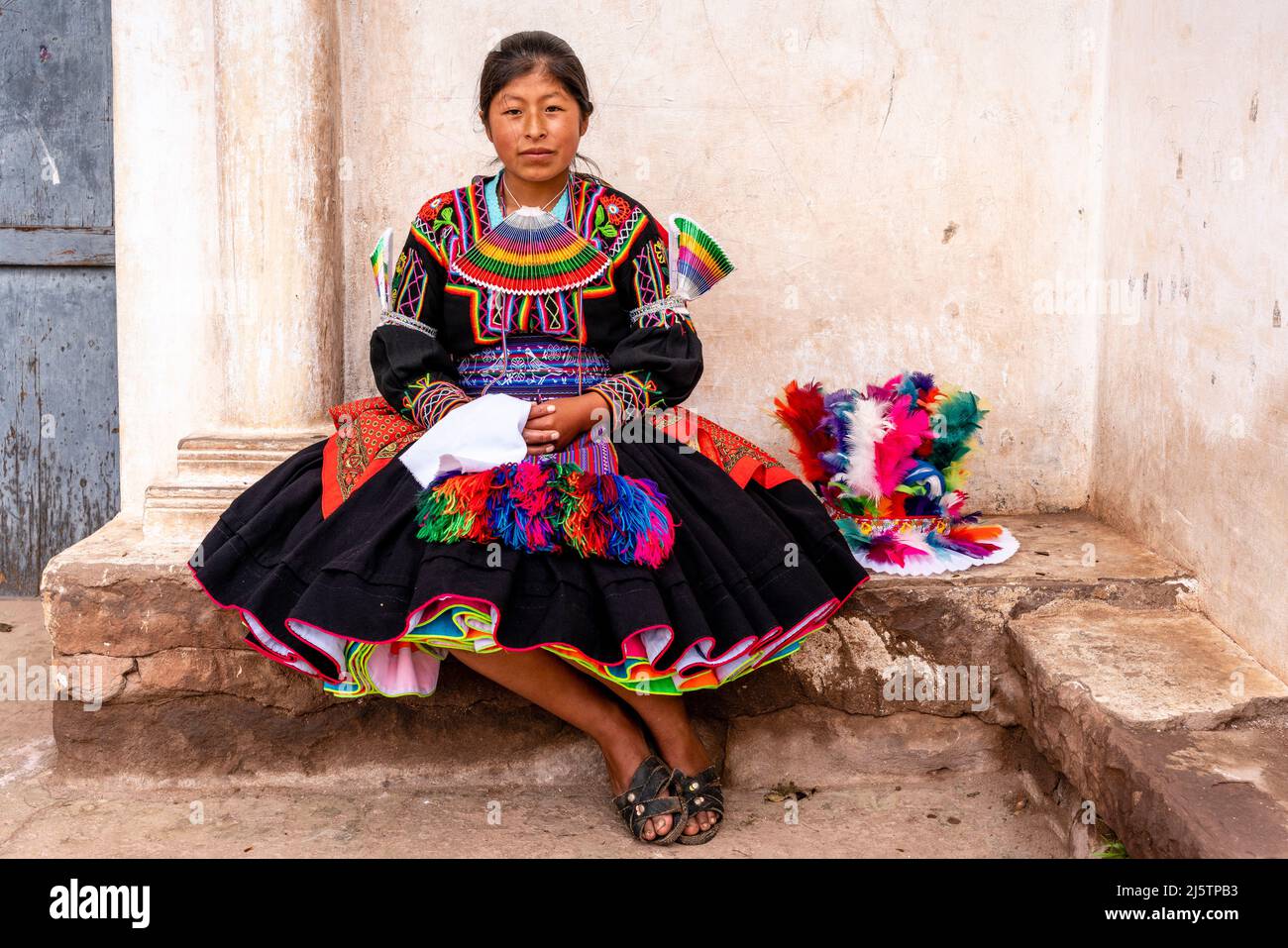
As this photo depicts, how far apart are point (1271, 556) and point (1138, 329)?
87cm

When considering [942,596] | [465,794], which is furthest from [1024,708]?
[465,794]

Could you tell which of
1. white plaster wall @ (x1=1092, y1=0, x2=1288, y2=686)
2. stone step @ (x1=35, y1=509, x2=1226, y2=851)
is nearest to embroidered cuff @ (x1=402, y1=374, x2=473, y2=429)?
stone step @ (x1=35, y1=509, x2=1226, y2=851)

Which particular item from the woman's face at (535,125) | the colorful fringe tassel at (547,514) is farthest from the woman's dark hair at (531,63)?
the colorful fringe tassel at (547,514)

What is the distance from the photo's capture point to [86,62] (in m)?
3.75

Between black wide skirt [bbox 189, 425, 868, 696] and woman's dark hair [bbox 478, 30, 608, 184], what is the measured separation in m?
0.77

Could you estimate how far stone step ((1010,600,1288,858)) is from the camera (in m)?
1.97

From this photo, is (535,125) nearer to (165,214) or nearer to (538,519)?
(538,519)

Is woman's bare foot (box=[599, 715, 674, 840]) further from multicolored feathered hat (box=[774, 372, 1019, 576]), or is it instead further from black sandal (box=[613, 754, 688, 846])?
multicolored feathered hat (box=[774, 372, 1019, 576])

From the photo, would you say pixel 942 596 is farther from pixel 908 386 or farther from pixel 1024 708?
pixel 908 386

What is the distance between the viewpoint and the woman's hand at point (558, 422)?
246 cm

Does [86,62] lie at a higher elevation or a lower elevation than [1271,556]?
higher

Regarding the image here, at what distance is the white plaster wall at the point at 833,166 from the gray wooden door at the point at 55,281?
3.25 ft
